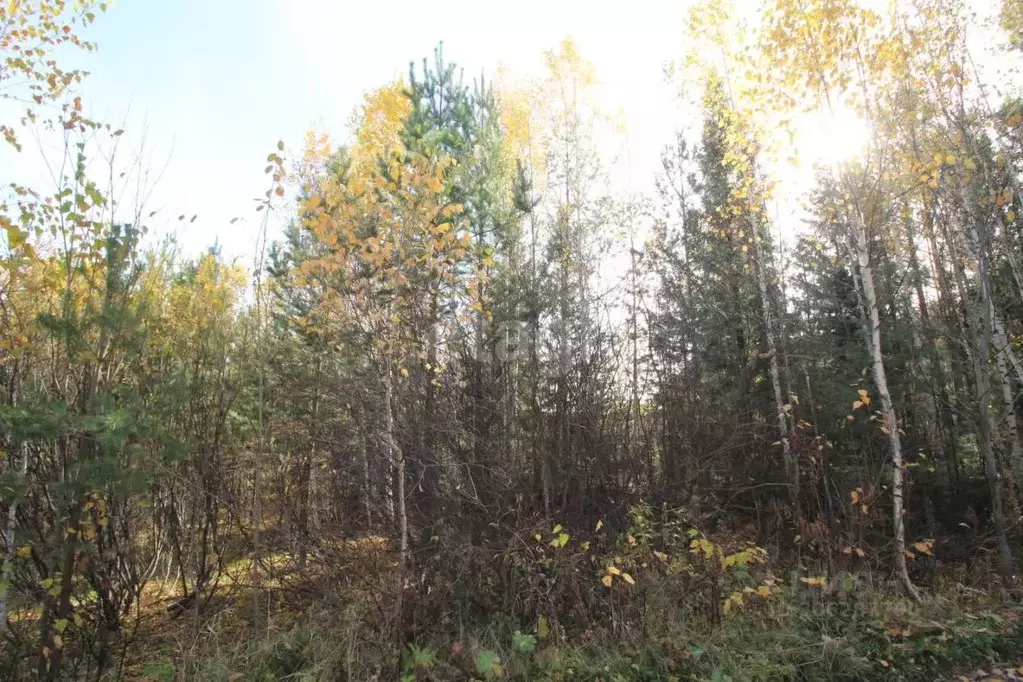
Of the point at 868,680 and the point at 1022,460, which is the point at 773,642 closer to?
the point at 868,680

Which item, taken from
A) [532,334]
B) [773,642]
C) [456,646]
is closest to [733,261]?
[532,334]

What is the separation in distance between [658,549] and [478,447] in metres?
2.06

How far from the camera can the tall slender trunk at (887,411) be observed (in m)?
5.73

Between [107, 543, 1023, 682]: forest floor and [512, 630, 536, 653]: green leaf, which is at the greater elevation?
[512, 630, 536, 653]: green leaf

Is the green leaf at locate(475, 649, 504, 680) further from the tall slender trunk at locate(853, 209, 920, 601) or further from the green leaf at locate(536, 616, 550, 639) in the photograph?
the tall slender trunk at locate(853, 209, 920, 601)

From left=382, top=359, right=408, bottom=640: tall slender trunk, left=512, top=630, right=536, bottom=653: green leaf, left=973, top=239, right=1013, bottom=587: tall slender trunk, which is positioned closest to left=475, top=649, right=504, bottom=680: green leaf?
left=512, top=630, right=536, bottom=653: green leaf

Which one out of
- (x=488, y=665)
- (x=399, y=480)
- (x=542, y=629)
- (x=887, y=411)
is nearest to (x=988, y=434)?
(x=887, y=411)

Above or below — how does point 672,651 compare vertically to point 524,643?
below

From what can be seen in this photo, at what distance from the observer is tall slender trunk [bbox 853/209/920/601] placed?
18.8 ft

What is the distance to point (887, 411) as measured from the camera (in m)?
5.97

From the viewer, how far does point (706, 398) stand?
813 centimetres

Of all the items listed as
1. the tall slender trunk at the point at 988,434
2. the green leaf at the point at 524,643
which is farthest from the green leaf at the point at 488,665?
the tall slender trunk at the point at 988,434

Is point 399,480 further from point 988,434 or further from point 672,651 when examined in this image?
point 988,434

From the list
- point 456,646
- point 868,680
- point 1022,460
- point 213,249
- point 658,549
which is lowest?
point 868,680
